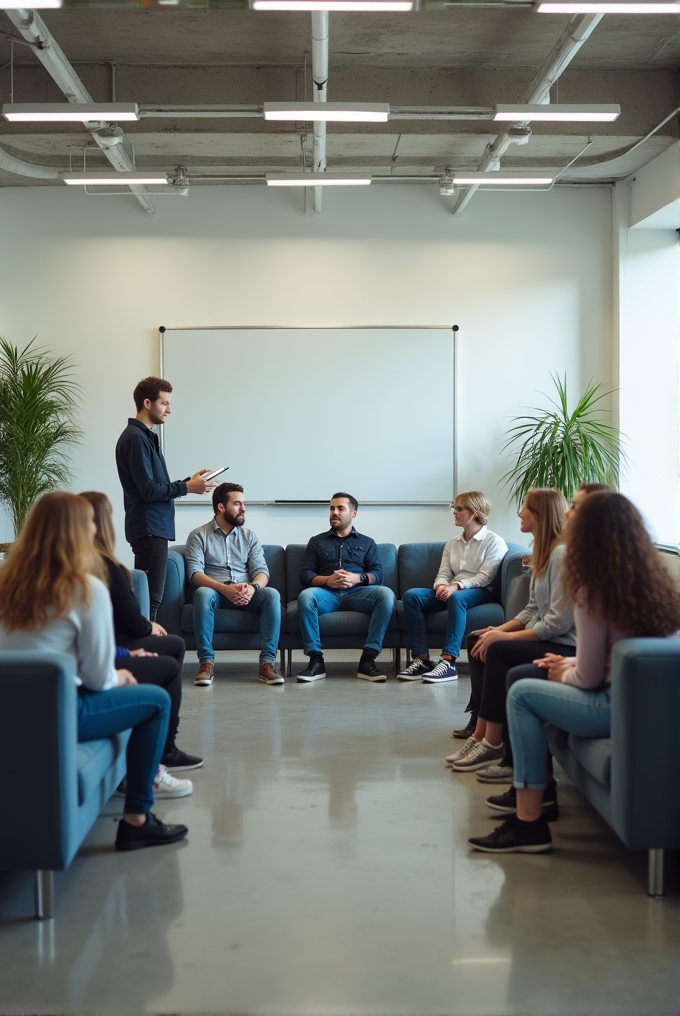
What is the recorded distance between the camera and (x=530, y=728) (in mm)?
3090

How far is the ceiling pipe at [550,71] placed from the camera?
5.09m

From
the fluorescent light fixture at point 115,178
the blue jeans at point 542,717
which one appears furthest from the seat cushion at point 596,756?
the fluorescent light fixture at point 115,178

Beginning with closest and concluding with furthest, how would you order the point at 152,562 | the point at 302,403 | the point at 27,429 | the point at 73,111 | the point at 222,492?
the point at 152,562 → the point at 73,111 → the point at 222,492 → the point at 27,429 → the point at 302,403

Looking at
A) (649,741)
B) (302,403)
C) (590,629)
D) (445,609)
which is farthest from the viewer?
(302,403)

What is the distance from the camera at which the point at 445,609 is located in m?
6.28

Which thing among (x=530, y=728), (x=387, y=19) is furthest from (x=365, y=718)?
(x=387, y=19)

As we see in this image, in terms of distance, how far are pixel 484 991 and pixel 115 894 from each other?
3.63ft

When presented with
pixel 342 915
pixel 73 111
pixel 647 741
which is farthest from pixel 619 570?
pixel 73 111

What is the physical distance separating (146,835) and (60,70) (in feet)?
14.5

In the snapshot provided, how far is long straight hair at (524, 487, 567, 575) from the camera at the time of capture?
3.90 m

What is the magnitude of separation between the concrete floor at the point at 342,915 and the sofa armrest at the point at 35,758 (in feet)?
0.65

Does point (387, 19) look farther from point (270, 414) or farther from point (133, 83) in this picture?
point (270, 414)

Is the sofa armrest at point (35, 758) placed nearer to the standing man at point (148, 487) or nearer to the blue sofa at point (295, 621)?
the standing man at point (148, 487)

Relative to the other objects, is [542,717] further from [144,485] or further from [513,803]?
[144,485]
